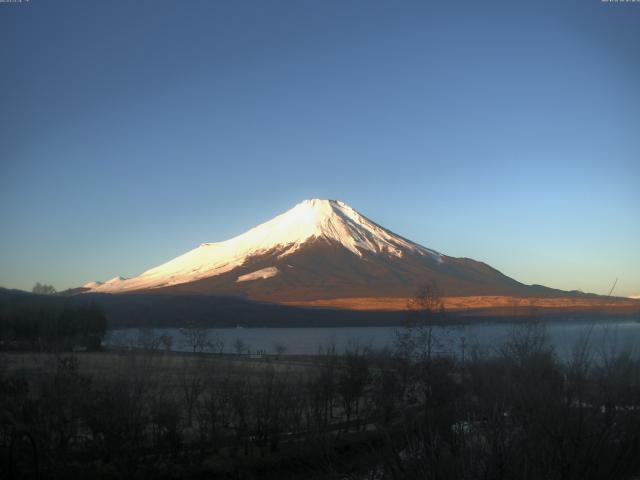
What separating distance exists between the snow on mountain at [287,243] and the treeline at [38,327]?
84938 millimetres

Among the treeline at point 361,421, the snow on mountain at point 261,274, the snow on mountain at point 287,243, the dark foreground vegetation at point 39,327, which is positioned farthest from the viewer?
the snow on mountain at point 287,243

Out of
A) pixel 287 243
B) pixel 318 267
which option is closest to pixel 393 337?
pixel 318 267

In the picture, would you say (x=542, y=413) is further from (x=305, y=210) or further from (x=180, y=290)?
(x=305, y=210)

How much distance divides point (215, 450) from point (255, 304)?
76.3m

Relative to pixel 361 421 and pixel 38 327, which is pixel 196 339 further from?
pixel 361 421

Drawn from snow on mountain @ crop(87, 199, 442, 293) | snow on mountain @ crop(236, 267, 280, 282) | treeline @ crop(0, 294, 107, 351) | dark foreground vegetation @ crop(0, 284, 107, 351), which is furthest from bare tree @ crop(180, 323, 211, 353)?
snow on mountain @ crop(87, 199, 442, 293)

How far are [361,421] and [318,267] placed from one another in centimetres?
10393

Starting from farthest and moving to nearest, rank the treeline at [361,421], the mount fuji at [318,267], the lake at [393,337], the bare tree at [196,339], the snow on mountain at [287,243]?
the snow on mountain at [287,243] → the mount fuji at [318,267] → the bare tree at [196,339] → the lake at [393,337] → the treeline at [361,421]

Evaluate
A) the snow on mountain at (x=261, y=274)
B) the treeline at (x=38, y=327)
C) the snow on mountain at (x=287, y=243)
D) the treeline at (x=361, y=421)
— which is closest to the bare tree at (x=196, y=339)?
the treeline at (x=38, y=327)

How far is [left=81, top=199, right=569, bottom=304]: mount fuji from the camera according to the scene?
10600 centimetres

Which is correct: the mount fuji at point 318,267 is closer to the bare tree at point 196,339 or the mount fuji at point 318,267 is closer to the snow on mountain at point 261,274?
the snow on mountain at point 261,274

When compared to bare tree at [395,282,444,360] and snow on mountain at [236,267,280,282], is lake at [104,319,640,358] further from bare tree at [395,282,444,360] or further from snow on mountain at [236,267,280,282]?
snow on mountain at [236,267,280,282]

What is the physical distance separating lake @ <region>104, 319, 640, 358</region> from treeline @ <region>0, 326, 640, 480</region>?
104 centimetres

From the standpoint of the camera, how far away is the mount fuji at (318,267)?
106000mm
